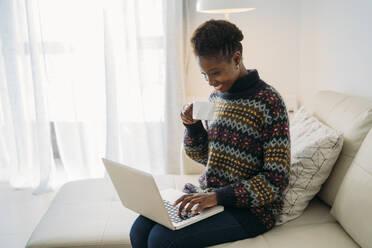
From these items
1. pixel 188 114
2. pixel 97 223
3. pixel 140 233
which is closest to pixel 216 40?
pixel 188 114

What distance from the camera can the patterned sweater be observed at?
4.14 ft

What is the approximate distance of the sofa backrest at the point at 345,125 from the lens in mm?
1406

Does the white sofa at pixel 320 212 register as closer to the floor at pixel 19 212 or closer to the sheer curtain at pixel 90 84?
the floor at pixel 19 212

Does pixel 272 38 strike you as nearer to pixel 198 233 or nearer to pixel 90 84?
pixel 90 84

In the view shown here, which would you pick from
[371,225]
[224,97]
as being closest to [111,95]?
[224,97]

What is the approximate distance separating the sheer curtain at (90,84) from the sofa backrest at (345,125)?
113cm

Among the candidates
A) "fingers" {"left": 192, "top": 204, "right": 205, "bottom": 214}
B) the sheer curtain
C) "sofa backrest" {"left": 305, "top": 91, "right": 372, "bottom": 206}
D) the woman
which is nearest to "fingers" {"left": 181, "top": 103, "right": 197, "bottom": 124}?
the woman

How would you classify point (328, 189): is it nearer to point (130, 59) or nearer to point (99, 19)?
Answer: point (130, 59)

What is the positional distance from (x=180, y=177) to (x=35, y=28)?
1.38 meters

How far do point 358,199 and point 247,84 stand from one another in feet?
1.64

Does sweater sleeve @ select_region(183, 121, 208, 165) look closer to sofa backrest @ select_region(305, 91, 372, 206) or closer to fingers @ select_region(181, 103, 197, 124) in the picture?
fingers @ select_region(181, 103, 197, 124)

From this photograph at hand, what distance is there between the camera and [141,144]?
2711 mm

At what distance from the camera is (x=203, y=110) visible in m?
1.40

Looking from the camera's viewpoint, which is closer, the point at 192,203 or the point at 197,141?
the point at 192,203
